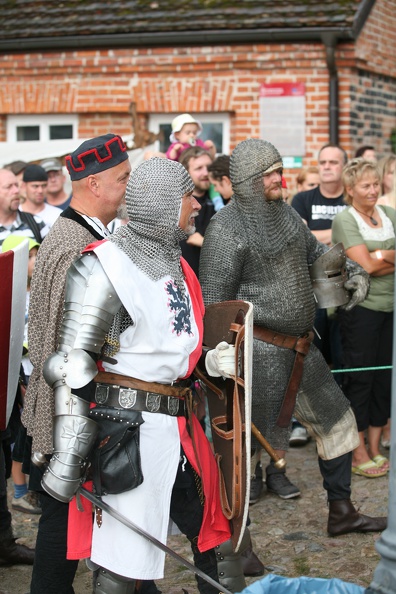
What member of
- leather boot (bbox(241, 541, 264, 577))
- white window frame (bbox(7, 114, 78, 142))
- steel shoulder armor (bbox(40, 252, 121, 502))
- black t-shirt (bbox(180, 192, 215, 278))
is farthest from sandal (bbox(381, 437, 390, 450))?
white window frame (bbox(7, 114, 78, 142))

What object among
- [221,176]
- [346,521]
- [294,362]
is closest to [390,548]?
[294,362]

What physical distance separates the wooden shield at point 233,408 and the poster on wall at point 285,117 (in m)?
7.29

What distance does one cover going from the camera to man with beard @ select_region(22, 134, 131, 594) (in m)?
3.56

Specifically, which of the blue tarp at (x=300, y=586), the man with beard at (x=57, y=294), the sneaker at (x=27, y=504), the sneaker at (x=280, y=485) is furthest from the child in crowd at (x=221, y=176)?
the blue tarp at (x=300, y=586)

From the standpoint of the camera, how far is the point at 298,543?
16.6 feet

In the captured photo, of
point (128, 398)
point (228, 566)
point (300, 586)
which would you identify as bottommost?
point (228, 566)

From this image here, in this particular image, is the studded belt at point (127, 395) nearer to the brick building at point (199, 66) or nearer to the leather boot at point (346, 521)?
the leather boot at point (346, 521)

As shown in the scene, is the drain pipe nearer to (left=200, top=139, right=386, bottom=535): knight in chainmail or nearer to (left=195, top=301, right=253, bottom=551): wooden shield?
(left=200, top=139, right=386, bottom=535): knight in chainmail

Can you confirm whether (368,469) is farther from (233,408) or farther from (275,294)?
(233,408)

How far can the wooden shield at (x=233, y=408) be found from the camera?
3.44 m

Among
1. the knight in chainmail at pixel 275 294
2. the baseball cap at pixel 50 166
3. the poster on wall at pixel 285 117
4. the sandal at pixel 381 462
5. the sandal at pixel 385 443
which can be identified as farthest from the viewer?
the poster on wall at pixel 285 117

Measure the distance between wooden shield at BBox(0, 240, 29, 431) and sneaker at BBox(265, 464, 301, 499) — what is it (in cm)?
216

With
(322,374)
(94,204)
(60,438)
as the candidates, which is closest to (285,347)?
(322,374)

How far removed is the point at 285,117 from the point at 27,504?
6.26m
